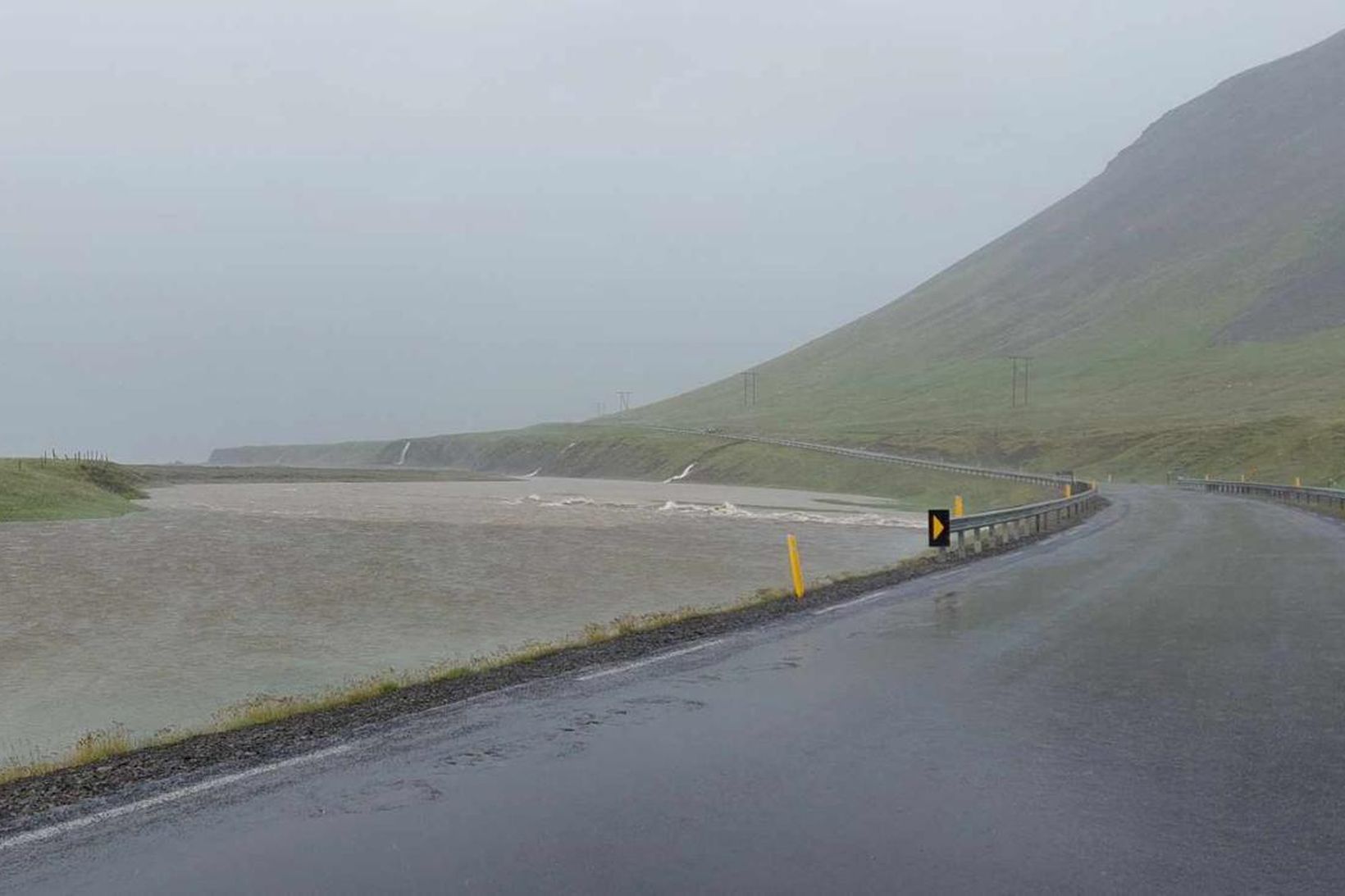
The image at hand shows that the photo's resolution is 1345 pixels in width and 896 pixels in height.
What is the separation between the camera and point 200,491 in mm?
76375

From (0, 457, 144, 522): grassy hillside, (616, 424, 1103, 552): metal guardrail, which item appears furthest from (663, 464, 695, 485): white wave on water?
(0, 457, 144, 522): grassy hillside

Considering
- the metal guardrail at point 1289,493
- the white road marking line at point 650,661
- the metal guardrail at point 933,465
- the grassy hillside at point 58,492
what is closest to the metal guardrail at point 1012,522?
the metal guardrail at point 1289,493

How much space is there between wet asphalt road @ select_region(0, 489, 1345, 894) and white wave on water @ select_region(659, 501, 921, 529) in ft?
119

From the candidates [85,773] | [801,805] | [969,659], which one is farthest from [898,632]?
[85,773]

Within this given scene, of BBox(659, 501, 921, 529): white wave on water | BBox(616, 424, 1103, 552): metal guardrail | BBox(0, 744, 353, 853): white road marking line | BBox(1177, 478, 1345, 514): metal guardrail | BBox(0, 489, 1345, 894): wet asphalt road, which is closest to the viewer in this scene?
BBox(0, 489, 1345, 894): wet asphalt road

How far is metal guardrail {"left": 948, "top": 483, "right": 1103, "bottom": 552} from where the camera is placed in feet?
82.6

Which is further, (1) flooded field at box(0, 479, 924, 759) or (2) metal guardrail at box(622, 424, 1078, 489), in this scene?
(2) metal guardrail at box(622, 424, 1078, 489)

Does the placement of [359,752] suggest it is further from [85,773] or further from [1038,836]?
[1038,836]

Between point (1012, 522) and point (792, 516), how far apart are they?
798 inches

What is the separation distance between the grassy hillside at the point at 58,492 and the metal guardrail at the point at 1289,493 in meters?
47.8

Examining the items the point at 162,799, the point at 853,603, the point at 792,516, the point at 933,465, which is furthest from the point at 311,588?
the point at 933,465

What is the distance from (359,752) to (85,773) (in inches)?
77.3


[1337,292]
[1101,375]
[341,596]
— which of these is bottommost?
[341,596]

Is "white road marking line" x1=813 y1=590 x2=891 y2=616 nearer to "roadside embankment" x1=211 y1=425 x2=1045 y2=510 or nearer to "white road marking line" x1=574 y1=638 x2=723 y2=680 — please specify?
"white road marking line" x1=574 y1=638 x2=723 y2=680
